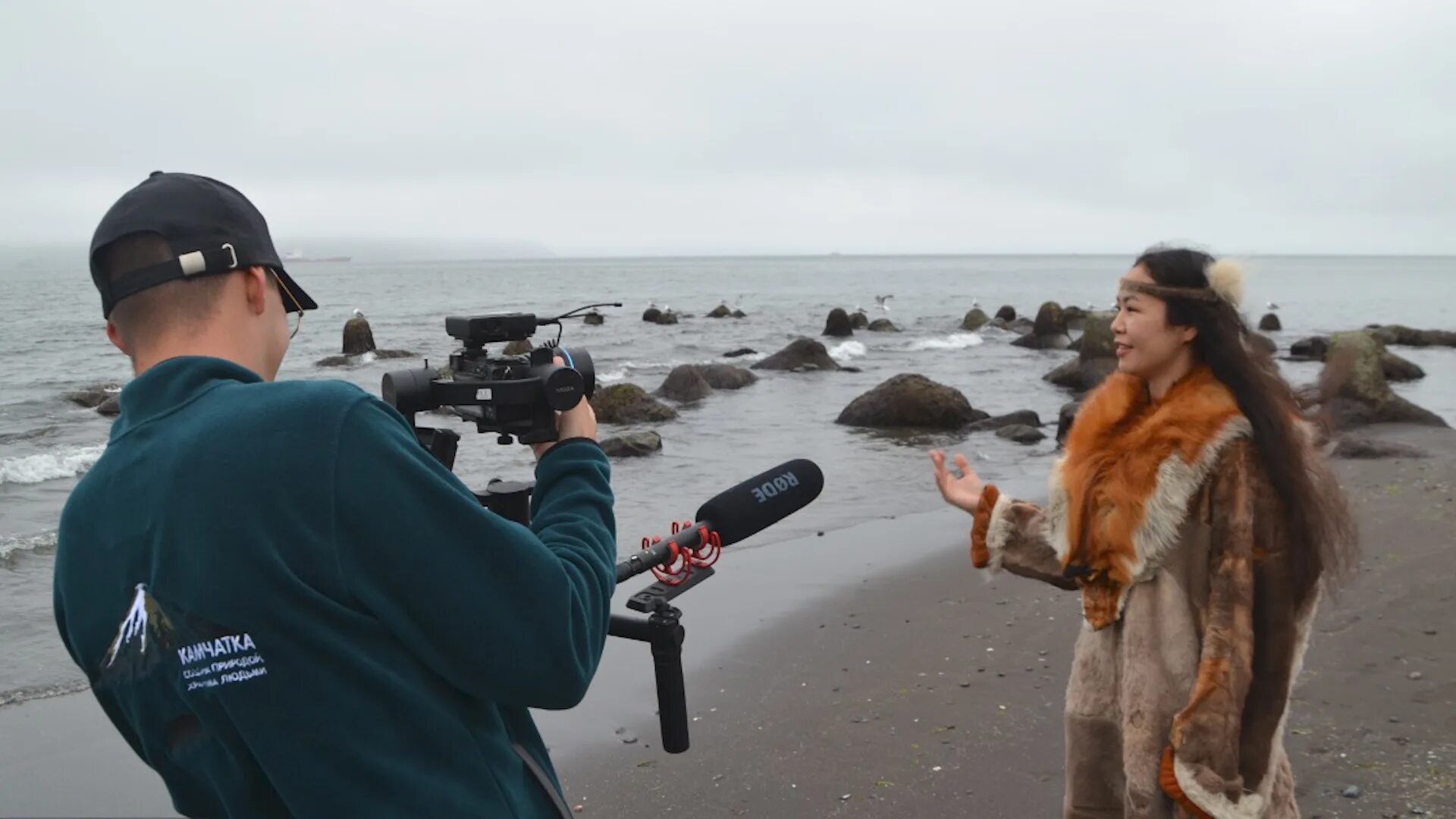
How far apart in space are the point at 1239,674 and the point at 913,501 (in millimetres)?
9088

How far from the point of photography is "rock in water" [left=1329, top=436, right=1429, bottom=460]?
12438mm

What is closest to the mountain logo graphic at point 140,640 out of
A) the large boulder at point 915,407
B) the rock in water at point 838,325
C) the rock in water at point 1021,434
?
the rock in water at point 1021,434

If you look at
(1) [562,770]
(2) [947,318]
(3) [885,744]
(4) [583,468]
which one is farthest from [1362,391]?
(2) [947,318]

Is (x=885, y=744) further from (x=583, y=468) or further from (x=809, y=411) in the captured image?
(x=809, y=411)

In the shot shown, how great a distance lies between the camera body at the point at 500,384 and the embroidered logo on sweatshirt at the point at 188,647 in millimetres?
614

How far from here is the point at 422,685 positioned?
157 cm

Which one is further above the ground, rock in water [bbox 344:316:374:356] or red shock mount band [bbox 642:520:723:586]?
red shock mount band [bbox 642:520:723:586]

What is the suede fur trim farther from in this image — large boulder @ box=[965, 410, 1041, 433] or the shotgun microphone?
large boulder @ box=[965, 410, 1041, 433]

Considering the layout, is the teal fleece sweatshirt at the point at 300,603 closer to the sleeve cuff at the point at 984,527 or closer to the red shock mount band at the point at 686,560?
the red shock mount band at the point at 686,560

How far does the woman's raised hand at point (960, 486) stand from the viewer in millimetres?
3529

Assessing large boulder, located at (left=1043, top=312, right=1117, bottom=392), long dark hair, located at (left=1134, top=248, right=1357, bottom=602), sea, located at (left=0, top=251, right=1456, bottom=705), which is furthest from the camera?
large boulder, located at (left=1043, top=312, right=1117, bottom=392)

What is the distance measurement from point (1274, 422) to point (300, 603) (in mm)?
2596

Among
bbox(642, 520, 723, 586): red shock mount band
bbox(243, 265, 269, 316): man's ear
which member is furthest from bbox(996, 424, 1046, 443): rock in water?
bbox(243, 265, 269, 316): man's ear

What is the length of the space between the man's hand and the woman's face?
1883 millimetres
